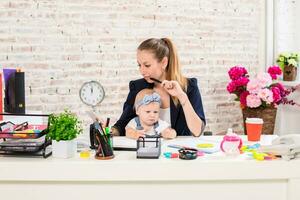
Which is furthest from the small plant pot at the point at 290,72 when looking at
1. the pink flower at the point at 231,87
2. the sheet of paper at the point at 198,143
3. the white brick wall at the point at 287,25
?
the sheet of paper at the point at 198,143

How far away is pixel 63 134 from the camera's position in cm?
175

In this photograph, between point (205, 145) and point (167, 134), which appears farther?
point (167, 134)

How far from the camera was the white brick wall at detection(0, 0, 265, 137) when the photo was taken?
13.1 feet

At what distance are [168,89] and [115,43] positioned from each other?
190 centimetres

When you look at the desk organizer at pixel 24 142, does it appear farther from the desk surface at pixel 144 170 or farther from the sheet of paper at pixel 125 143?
the sheet of paper at pixel 125 143

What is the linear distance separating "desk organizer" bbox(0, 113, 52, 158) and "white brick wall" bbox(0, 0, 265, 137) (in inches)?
88.3

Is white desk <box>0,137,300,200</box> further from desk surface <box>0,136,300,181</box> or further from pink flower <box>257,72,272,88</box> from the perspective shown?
pink flower <box>257,72,272,88</box>

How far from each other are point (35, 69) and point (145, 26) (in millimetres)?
1155

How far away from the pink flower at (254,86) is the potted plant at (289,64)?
1.59ft

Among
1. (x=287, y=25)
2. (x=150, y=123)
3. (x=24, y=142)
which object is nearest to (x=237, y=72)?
(x=287, y=25)

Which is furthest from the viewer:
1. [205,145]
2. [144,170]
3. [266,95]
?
[266,95]

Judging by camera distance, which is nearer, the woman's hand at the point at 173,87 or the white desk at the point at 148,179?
the white desk at the point at 148,179

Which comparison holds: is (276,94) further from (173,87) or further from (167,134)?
(167,134)

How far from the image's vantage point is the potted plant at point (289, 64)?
164 inches
